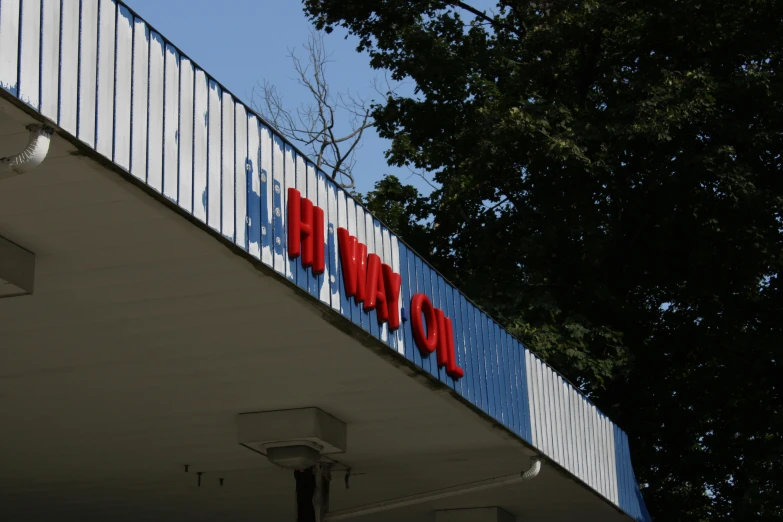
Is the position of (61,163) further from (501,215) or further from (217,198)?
(501,215)

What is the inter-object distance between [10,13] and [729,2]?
24076mm

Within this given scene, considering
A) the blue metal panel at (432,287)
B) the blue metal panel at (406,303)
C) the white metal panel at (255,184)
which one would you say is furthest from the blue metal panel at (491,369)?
the white metal panel at (255,184)

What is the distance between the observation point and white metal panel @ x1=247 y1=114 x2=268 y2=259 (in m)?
8.19

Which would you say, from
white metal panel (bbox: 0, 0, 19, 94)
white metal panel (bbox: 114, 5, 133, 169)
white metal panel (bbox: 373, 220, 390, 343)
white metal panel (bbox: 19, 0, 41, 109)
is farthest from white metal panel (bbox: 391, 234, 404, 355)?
white metal panel (bbox: 0, 0, 19, 94)

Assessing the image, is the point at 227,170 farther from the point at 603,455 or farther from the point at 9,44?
the point at 603,455

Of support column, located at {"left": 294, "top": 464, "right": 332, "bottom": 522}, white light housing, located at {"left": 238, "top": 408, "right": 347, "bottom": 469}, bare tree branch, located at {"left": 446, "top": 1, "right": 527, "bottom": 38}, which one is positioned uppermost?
bare tree branch, located at {"left": 446, "top": 1, "right": 527, "bottom": 38}

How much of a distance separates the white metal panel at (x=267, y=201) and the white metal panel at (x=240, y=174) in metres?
0.23

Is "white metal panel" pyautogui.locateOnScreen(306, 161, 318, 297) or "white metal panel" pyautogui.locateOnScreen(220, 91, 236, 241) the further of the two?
"white metal panel" pyautogui.locateOnScreen(306, 161, 318, 297)

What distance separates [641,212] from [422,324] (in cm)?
1905

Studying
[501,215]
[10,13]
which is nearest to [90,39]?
[10,13]

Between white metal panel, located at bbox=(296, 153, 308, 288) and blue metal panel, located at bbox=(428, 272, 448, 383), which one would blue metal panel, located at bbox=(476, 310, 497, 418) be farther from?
white metal panel, located at bbox=(296, 153, 308, 288)

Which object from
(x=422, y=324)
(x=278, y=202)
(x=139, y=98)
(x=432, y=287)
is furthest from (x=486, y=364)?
(x=139, y=98)

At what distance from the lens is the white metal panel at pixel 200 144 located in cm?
763

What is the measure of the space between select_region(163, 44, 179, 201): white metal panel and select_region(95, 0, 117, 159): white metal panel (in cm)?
54
